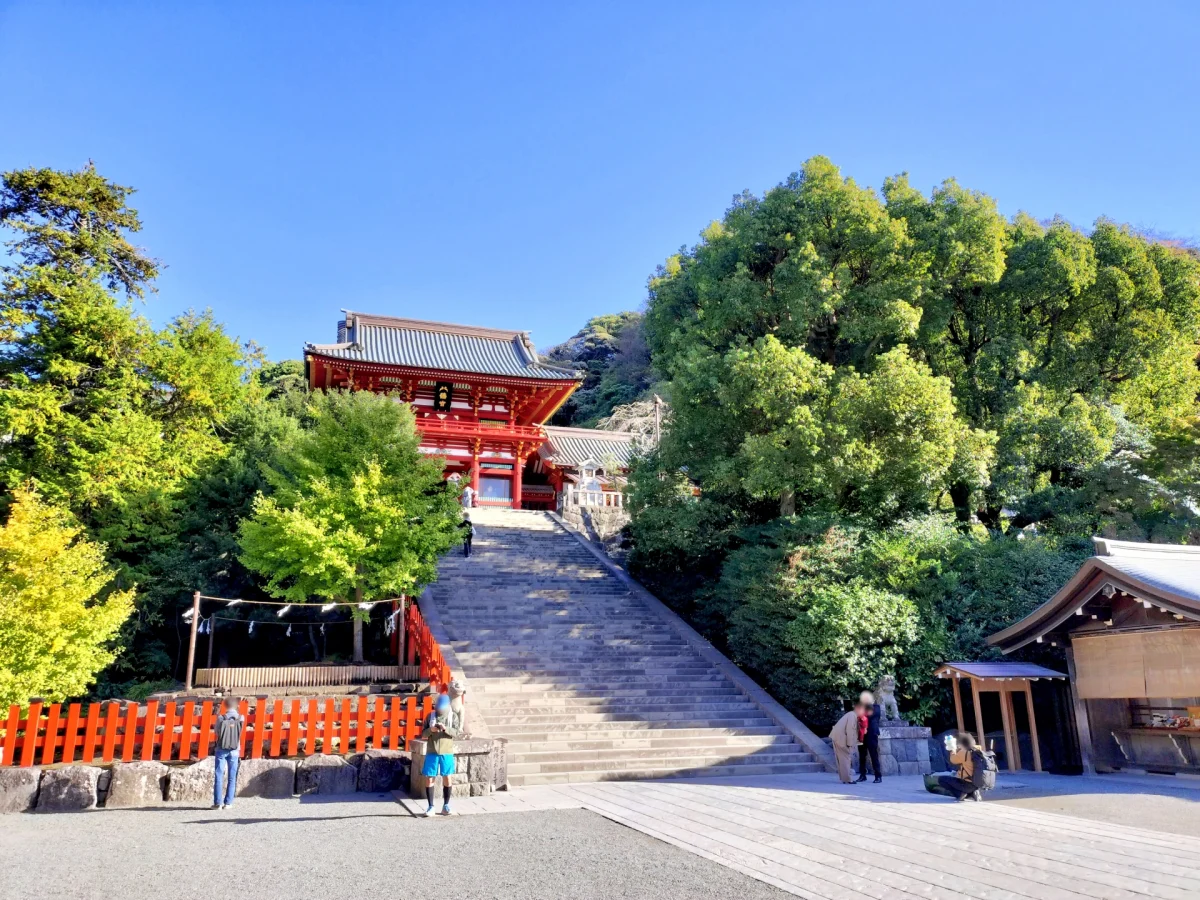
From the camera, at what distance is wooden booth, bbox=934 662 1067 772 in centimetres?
1051

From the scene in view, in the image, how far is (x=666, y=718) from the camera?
12.1m

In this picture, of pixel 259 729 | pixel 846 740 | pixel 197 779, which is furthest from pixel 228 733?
pixel 846 740

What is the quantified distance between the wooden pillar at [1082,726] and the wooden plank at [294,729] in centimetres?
1105

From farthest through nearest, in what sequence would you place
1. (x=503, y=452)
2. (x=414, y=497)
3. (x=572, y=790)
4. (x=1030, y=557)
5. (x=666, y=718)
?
1. (x=503, y=452)
2. (x=414, y=497)
3. (x=1030, y=557)
4. (x=666, y=718)
5. (x=572, y=790)

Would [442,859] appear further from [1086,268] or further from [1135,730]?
[1086,268]

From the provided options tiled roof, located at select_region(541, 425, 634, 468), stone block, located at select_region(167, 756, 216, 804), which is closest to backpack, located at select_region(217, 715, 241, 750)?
stone block, located at select_region(167, 756, 216, 804)

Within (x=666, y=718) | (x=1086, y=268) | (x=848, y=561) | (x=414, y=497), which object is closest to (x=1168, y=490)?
(x=1086, y=268)

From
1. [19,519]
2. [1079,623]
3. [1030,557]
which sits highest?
[19,519]

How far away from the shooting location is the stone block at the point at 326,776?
9008 millimetres

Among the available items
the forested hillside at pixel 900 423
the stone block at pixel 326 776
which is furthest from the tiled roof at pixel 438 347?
the stone block at pixel 326 776

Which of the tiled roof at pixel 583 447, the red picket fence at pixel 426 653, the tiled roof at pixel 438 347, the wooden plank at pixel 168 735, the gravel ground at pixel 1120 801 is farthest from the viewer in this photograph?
the tiled roof at pixel 583 447

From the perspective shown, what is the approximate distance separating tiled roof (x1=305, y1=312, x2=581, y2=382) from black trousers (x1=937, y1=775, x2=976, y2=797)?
68.9 ft

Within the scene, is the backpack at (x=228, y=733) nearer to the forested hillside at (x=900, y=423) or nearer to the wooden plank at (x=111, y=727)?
the wooden plank at (x=111, y=727)

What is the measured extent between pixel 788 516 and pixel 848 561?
6.36 ft
